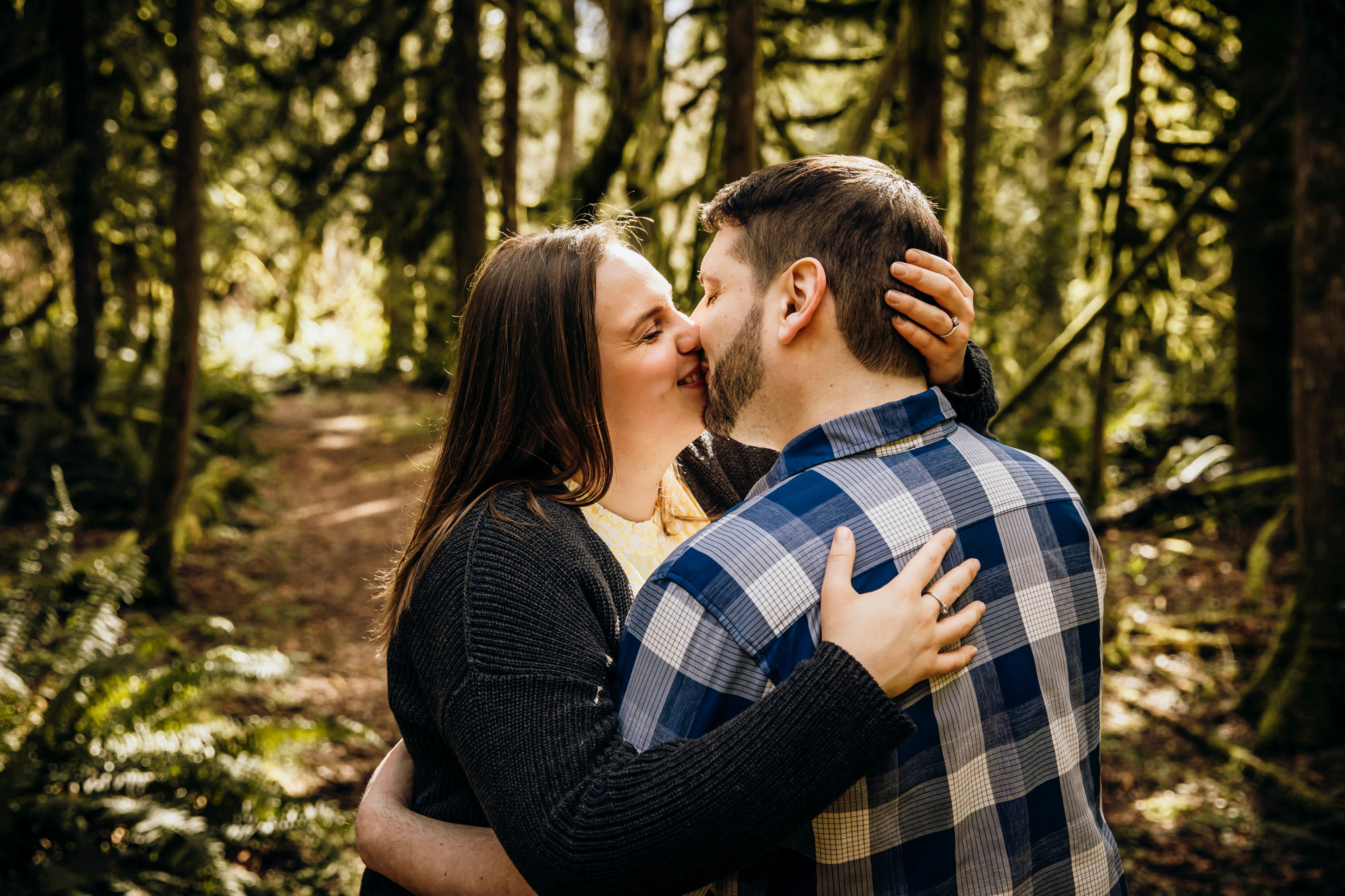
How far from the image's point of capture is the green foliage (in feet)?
11.3

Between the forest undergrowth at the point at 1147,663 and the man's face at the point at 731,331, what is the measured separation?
4.14ft

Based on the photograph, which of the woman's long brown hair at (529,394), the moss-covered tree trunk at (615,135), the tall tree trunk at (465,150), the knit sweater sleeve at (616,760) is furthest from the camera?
the tall tree trunk at (465,150)

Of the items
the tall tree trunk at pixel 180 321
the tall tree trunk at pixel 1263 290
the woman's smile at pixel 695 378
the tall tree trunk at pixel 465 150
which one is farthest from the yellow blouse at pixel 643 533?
the tall tree trunk at pixel 465 150

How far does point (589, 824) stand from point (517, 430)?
33.5 inches

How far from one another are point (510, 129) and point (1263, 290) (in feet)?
19.5

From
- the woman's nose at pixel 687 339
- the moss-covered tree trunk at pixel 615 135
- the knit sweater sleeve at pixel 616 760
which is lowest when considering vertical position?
the knit sweater sleeve at pixel 616 760

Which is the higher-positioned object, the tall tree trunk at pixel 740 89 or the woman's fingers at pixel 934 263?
the tall tree trunk at pixel 740 89

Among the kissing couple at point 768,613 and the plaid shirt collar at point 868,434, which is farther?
the plaid shirt collar at point 868,434

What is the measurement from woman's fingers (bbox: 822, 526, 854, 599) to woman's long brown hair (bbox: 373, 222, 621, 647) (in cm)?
65

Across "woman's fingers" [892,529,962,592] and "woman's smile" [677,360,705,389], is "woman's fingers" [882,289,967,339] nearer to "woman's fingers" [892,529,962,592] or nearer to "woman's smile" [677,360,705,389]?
"woman's fingers" [892,529,962,592]

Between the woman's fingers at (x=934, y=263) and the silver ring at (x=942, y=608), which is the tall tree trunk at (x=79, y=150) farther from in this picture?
the silver ring at (x=942, y=608)

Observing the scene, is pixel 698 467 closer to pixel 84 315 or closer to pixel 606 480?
pixel 606 480

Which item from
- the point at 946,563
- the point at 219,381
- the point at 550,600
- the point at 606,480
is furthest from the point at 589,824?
the point at 219,381

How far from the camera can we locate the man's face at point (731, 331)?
1634 mm
